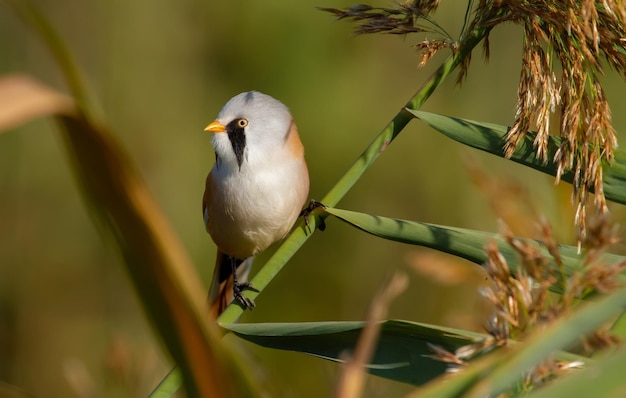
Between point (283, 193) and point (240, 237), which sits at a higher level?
point (283, 193)

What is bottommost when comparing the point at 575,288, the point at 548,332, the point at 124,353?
the point at 124,353

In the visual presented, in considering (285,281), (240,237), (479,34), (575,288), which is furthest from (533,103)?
(285,281)

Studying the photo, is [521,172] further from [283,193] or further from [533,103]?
[533,103]

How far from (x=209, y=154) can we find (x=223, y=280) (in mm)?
1260

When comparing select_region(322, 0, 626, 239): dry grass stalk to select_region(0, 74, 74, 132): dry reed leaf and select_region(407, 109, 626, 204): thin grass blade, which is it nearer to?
select_region(407, 109, 626, 204): thin grass blade

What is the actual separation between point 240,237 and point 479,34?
127 centimetres

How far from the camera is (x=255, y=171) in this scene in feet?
8.01

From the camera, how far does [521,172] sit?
361cm

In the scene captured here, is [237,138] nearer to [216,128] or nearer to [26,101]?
[216,128]

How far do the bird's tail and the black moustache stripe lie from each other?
59 centimetres

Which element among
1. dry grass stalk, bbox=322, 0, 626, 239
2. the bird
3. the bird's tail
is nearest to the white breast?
the bird

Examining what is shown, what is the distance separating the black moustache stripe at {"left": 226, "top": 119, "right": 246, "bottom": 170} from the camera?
94.3 inches

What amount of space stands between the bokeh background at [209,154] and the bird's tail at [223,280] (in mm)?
970

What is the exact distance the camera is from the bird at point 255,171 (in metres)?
2.40
